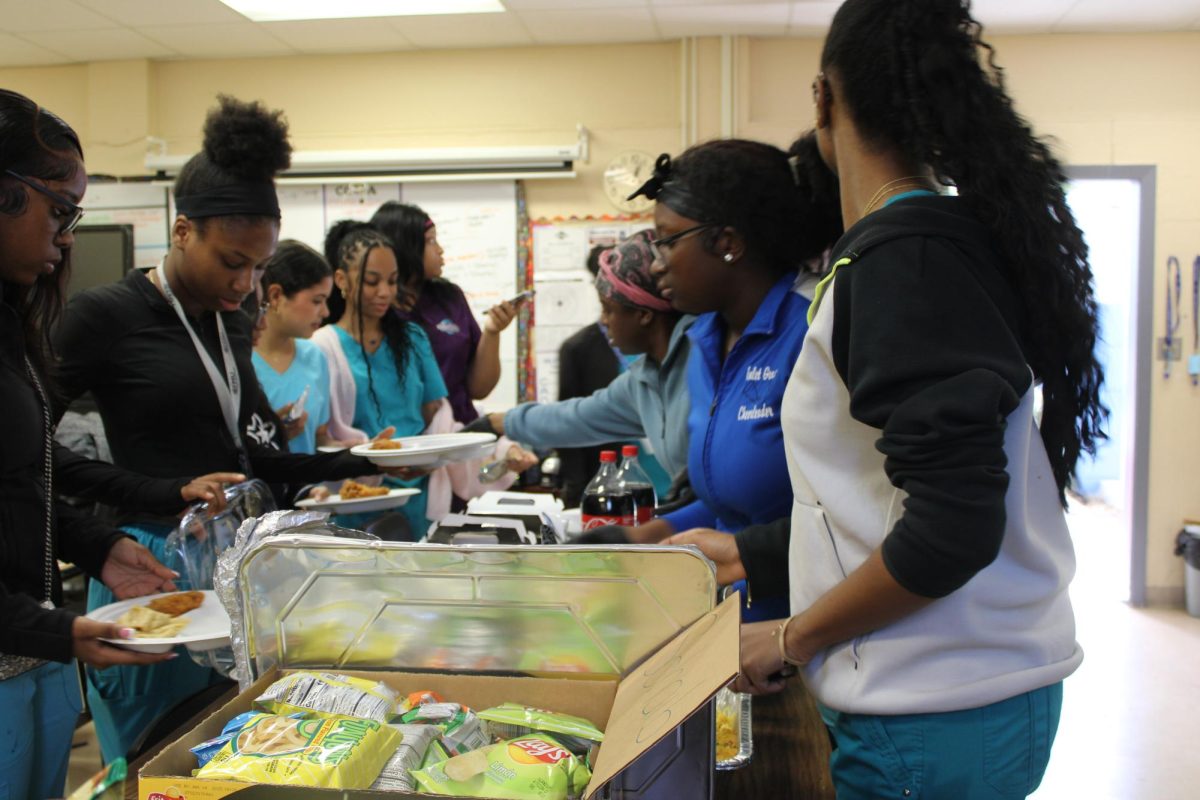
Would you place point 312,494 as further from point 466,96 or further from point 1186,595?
point 1186,595

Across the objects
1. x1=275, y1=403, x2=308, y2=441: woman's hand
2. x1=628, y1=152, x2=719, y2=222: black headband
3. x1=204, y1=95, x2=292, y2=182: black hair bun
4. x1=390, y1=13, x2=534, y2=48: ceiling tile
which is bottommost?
x1=275, y1=403, x2=308, y2=441: woman's hand

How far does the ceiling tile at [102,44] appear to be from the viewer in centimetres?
489

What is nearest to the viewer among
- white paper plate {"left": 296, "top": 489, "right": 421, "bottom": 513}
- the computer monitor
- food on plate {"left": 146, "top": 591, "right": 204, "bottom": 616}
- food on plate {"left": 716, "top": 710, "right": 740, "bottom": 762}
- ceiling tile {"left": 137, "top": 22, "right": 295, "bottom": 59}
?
food on plate {"left": 716, "top": 710, "right": 740, "bottom": 762}

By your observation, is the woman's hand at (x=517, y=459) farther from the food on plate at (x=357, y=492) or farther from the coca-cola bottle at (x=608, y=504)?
the coca-cola bottle at (x=608, y=504)

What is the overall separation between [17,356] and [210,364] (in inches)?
20.0

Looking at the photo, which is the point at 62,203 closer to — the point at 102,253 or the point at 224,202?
the point at 224,202

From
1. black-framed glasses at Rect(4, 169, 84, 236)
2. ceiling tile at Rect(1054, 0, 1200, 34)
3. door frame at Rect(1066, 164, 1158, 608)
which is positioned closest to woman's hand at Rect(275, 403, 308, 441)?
black-framed glasses at Rect(4, 169, 84, 236)

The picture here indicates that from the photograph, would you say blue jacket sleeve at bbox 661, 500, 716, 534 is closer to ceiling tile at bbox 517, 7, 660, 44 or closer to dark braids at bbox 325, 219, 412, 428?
dark braids at bbox 325, 219, 412, 428

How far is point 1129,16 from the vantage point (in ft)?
15.0

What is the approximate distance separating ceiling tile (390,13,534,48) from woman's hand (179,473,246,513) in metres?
3.59

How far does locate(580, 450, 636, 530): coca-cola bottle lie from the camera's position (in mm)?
1846

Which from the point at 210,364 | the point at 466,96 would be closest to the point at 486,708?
the point at 210,364

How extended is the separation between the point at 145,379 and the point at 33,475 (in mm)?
449

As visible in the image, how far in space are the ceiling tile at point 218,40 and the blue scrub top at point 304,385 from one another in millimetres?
2734
